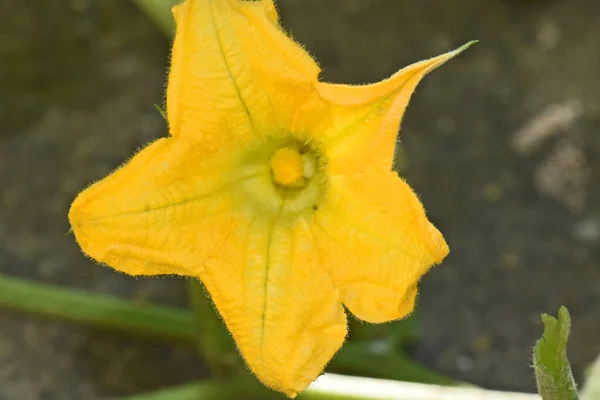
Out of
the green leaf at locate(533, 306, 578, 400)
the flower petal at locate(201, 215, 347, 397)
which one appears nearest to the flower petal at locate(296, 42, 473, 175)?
the flower petal at locate(201, 215, 347, 397)

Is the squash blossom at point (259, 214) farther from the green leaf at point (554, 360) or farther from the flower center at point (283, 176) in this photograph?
the green leaf at point (554, 360)

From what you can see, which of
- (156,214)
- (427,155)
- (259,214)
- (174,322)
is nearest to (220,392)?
(174,322)

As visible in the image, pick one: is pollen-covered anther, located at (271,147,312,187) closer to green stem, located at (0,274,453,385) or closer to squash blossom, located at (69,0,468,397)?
squash blossom, located at (69,0,468,397)

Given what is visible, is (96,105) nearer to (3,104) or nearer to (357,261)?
(3,104)

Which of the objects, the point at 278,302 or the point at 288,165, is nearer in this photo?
the point at 278,302

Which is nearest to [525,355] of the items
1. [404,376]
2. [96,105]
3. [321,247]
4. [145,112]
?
[404,376]

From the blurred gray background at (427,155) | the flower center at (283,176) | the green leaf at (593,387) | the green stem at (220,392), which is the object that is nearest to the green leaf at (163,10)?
the flower center at (283,176)

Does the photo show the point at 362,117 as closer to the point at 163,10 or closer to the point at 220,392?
the point at 163,10
